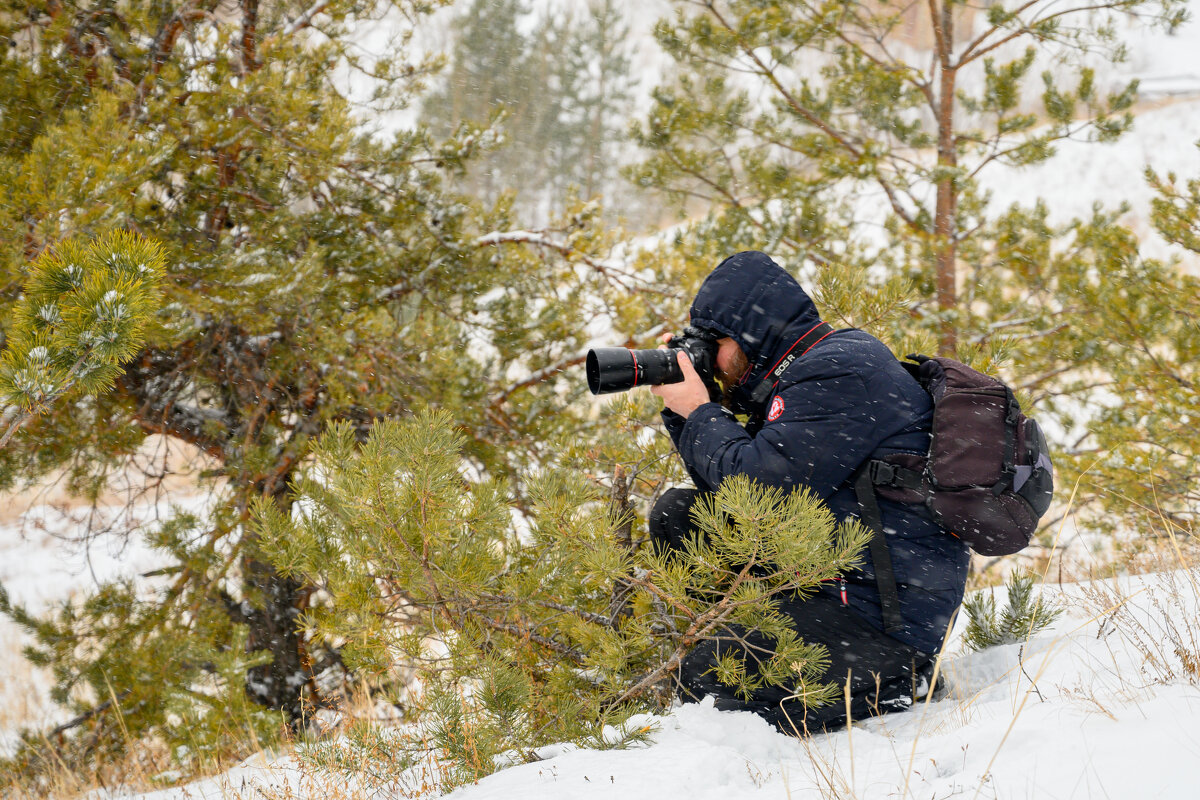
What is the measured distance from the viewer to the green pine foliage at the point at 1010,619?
229cm

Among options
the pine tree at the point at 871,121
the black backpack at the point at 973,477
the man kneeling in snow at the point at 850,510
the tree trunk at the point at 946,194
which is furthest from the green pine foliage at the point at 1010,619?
the tree trunk at the point at 946,194

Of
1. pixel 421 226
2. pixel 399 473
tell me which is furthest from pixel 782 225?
pixel 399 473

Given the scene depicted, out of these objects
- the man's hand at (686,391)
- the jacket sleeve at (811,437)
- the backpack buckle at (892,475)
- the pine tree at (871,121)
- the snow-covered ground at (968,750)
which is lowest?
the snow-covered ground at (968,750)

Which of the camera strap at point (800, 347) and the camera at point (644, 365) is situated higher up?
the camera at point (644, 365)

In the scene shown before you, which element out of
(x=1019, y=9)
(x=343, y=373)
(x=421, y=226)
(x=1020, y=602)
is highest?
(x=1019, y=9)

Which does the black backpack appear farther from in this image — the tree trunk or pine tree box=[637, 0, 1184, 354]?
the tree trunk

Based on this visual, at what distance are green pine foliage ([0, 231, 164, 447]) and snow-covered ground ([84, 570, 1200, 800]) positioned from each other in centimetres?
116

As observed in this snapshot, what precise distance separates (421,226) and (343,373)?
45.0 inches

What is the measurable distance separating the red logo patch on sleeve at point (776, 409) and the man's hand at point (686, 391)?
0.19m

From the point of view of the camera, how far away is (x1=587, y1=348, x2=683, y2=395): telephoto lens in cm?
198

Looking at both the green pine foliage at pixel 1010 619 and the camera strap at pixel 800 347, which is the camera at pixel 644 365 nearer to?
the camera strap at pixel 800 347

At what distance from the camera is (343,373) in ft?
10.8

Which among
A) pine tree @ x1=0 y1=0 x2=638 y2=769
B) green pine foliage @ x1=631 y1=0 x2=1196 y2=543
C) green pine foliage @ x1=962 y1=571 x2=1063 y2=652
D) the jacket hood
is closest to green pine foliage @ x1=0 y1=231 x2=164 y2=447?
pine tree @ x1=0 y1=0 x2=638 y2=769

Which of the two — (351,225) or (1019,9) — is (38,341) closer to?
(351,225)
